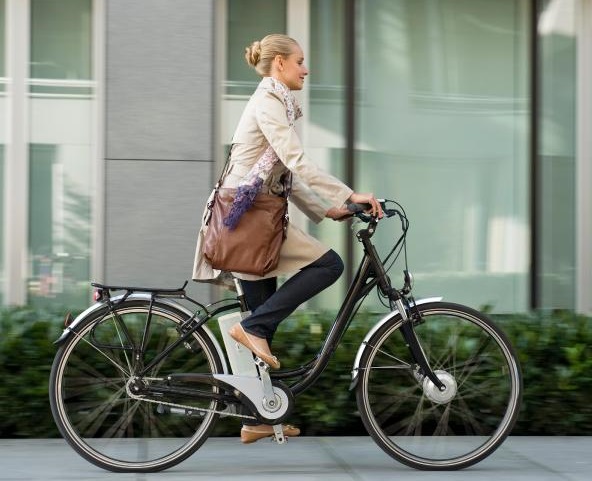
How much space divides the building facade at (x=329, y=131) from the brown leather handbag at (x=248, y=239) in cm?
217

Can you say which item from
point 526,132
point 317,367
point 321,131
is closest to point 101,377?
point 317,367

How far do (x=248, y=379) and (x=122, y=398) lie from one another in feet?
2.05

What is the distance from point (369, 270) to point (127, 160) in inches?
98.5

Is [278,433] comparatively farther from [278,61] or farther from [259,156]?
[278,61]

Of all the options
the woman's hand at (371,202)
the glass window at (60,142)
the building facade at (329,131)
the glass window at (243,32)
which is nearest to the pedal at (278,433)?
the woman's hand at (371,202)

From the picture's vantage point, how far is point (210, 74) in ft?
24.1

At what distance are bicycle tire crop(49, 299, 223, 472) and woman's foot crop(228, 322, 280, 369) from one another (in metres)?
0.14

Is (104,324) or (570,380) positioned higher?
(104,324)

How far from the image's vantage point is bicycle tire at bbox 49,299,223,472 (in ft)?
17.1

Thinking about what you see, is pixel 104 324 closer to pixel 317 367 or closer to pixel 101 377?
pixel 101 377

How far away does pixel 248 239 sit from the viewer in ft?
16.7

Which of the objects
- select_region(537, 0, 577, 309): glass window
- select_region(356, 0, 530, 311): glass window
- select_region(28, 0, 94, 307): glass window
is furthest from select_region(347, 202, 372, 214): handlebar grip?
select_region(537, 0, 577, 309): glass window

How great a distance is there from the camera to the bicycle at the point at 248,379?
5211mm

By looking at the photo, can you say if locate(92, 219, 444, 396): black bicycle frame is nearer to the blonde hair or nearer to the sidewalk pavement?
the sidewalk pavement
